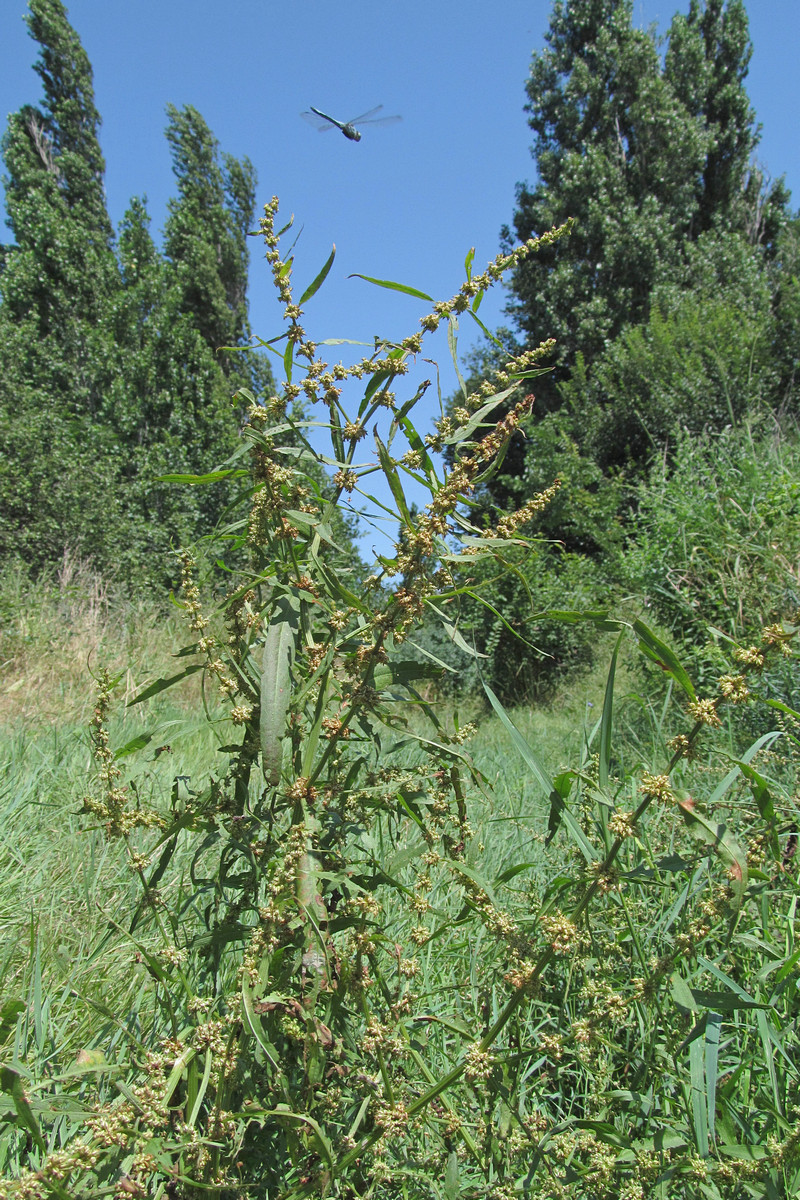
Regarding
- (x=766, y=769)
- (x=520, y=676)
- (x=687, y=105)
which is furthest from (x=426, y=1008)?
(x=687, y=105)

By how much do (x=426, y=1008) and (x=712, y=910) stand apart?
3.02ft

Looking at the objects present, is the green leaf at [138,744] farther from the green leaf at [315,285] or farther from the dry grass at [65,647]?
the dry grass at [65,647]

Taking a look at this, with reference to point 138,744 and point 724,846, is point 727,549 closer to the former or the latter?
point 724,846

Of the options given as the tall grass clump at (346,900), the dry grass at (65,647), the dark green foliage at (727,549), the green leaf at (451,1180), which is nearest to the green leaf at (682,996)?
the tall grass clump at (346,900)

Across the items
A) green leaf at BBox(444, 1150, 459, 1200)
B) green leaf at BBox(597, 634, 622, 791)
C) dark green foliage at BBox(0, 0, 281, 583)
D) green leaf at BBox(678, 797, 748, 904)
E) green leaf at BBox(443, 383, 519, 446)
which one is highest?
dark green foliage at BBox(0, 0, 281, 583)

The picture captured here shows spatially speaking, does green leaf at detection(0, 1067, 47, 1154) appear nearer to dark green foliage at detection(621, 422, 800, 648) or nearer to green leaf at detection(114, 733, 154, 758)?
green leaf at detection(114, 733, 154, 758)

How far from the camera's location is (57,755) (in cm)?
289

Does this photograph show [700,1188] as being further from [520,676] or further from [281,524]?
[520,676]

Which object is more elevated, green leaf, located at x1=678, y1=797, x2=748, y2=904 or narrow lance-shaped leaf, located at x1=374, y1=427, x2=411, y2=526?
narrow lance-shaped leaf, located at x1=374, y1=427, x2=411, y2=526

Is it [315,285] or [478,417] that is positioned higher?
[315,285]

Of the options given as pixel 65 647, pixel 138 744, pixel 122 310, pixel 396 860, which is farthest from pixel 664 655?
pixel 122 310

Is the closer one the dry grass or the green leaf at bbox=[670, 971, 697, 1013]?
the green leaf at bbox=[670, 971, 697, 1013]

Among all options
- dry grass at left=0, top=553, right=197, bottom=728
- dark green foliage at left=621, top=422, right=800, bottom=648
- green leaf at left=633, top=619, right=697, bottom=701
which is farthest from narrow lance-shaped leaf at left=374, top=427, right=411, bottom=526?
dry grass at left=0, top=553, right=197, bottom=728

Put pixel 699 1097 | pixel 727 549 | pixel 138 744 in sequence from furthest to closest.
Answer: pixel 727 549
pixel 138 744
pixel 699 1097
